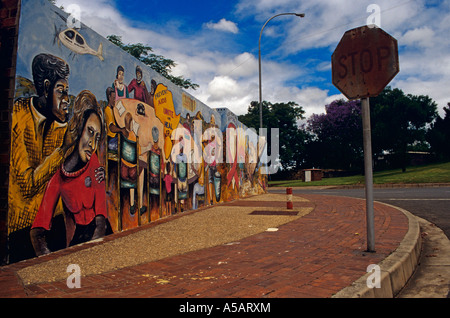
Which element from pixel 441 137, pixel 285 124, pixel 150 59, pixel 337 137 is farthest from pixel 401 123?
pixel 150 59

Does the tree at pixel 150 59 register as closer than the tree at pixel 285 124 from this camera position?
Yes

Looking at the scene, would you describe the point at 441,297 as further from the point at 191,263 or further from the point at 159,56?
the point at 159,56

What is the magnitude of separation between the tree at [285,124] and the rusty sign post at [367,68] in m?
37.1

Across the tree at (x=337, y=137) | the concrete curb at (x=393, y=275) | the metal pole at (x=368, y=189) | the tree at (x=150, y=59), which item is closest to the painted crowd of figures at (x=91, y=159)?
the concrete curb at (x=393, y=275)

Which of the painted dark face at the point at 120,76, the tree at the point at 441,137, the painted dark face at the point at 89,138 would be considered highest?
the tree at the point at 441,137

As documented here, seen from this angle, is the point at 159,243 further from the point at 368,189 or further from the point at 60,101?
the point at 368,189

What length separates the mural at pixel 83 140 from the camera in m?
3.97

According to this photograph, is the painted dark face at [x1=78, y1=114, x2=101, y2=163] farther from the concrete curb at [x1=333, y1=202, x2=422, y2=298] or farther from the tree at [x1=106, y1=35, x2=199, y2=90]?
the tree at [x1=106, y1=35, x2=199, y2=90]

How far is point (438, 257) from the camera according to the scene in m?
4.20

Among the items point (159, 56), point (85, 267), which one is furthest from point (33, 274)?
point (159, 56)

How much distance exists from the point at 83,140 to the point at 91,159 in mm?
344

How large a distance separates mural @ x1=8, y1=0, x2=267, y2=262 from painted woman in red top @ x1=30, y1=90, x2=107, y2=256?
1 centimetres

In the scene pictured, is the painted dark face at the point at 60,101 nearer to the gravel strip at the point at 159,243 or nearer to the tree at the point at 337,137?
the gravel strip at the point at 159,243
